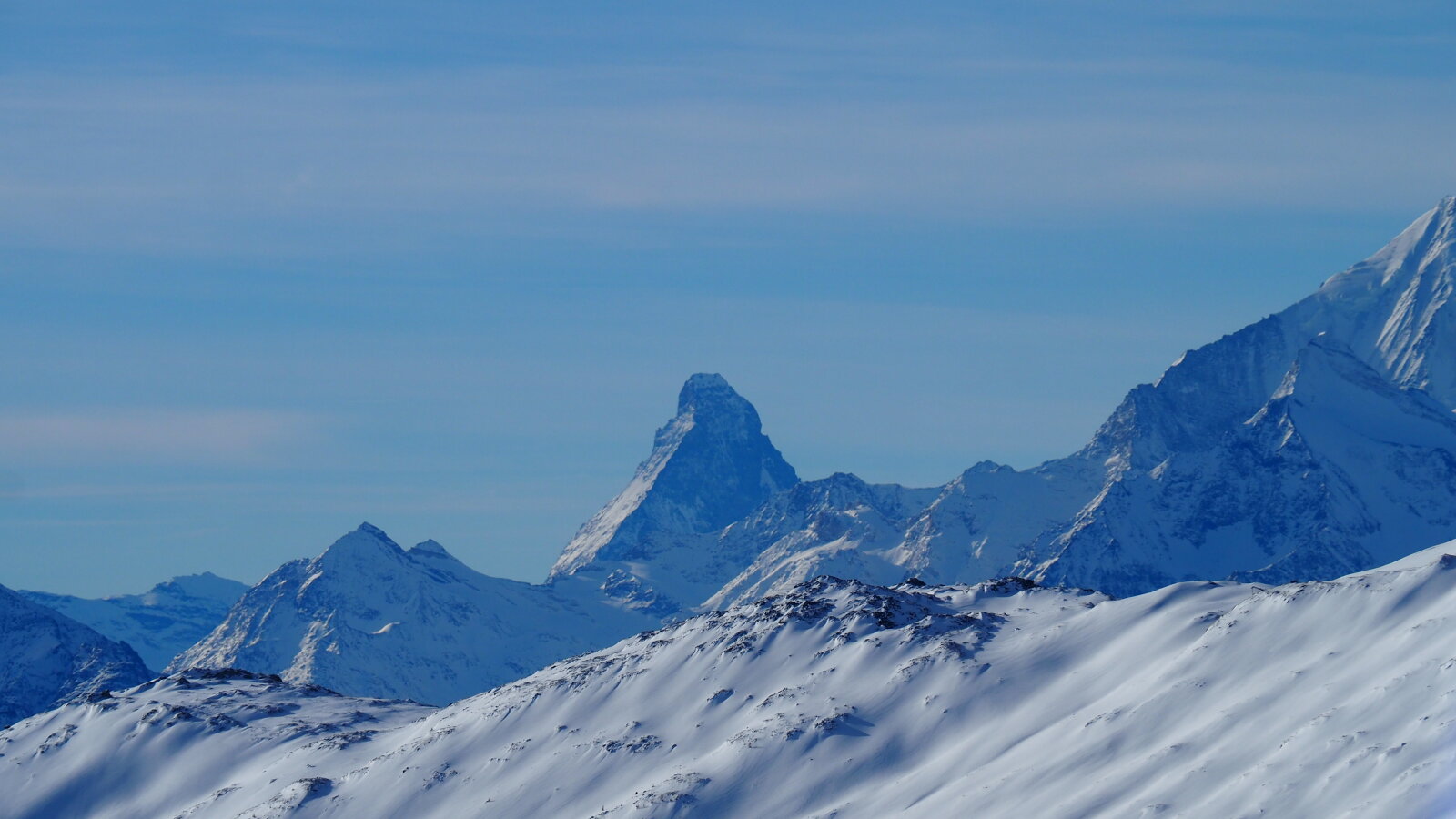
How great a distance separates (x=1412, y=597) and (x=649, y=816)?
39.3 metres

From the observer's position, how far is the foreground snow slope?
305ft

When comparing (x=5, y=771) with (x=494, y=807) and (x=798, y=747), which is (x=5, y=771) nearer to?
(x=494, y=807)

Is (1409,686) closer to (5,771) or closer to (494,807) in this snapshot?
(494,807)

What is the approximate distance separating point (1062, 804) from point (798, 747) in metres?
24.4

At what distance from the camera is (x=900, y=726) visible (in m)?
120

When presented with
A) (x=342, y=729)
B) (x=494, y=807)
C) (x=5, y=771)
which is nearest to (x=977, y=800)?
(x=494, y=807)

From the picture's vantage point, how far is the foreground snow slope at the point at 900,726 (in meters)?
92.9

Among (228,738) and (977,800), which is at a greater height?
(228,738)

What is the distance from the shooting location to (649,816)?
116m

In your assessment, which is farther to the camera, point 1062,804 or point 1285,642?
point 1285,642

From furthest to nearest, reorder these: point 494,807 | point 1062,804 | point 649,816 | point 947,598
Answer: point 947,598
point 494,807
point 649,816
point 1062,804

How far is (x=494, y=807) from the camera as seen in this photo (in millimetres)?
126500

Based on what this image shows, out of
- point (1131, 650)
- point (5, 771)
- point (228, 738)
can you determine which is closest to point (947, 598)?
point (1131, 650)

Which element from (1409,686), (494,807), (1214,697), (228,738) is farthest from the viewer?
(228,738)
